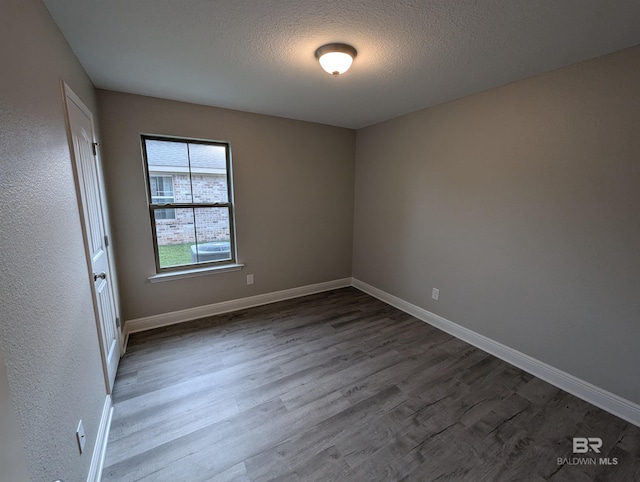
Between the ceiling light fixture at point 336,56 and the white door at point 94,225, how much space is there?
1.53 meters

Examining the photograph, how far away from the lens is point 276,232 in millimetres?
3578

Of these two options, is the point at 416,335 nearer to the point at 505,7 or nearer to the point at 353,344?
the point at 353,344

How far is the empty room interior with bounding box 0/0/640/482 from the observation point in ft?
4.21

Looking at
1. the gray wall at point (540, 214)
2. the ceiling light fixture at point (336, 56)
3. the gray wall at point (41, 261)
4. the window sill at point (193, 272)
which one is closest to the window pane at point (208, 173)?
the window sill at point (193, 272)

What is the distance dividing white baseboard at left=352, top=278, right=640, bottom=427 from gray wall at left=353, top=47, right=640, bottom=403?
0.06 metres

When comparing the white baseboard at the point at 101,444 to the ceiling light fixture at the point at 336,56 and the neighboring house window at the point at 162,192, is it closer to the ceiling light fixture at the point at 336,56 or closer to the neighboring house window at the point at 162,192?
the neighboring house window at the point at 162,192

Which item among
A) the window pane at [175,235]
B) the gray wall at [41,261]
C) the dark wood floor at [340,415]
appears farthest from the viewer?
the window pane at [175,235]

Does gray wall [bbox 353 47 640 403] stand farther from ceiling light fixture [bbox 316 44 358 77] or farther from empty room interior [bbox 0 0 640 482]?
ceiling light fixture [bbox 316 44 358 77]

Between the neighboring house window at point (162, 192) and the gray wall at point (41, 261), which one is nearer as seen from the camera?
the gray wall at point (41, 261)

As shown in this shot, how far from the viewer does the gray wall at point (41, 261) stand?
86 centimetres

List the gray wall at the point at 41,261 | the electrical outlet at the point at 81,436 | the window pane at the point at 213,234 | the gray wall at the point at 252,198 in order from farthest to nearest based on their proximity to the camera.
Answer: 1. the window pane at the point at 213,234
2. the gray wall at the point at 252,198
3. the electrical outlet at the point at 81,436
4. the gray wall at the point at 41,261

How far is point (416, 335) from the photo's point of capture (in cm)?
287

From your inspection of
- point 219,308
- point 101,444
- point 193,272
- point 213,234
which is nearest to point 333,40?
point 213,234

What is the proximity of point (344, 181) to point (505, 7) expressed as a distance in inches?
106
